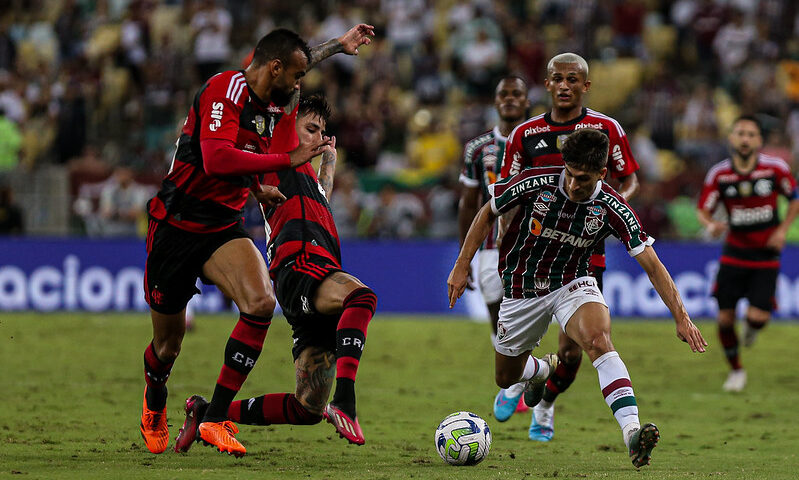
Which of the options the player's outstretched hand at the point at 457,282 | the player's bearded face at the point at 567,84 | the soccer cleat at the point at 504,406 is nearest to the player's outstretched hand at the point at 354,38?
the player's bearded face at the point at 567,84

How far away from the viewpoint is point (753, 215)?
11.9m

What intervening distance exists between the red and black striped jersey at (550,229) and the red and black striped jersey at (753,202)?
16.0 feet

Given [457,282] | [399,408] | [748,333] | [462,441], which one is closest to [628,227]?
[457,282]

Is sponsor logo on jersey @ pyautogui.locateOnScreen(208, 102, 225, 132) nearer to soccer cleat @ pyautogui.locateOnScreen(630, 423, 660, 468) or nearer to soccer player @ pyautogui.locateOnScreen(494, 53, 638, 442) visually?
soccer player @ pyautogui.locateOnScreen(494, 53, 638, 442)

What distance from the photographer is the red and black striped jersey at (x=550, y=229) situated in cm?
713

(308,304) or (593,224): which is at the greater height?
(593,224)

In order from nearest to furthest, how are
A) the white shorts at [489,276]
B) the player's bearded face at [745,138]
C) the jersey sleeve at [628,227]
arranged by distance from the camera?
the jersey sleeve at [628,227] → the white shorts at [489,276] → the player's bearded face at [745,138]

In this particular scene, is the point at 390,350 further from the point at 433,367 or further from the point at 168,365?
the point at 168,365

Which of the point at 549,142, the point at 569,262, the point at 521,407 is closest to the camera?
the point at 569,262

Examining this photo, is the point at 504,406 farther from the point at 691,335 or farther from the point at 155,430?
the point at 155,430

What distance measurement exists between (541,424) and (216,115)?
136 inches

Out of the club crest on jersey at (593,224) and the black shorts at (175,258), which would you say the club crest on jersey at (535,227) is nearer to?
the club crest on jersey at (593,224)

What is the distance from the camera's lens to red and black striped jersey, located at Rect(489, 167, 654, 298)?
281 inches

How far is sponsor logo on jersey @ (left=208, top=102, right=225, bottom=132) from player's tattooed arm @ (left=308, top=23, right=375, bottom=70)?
1161mm
